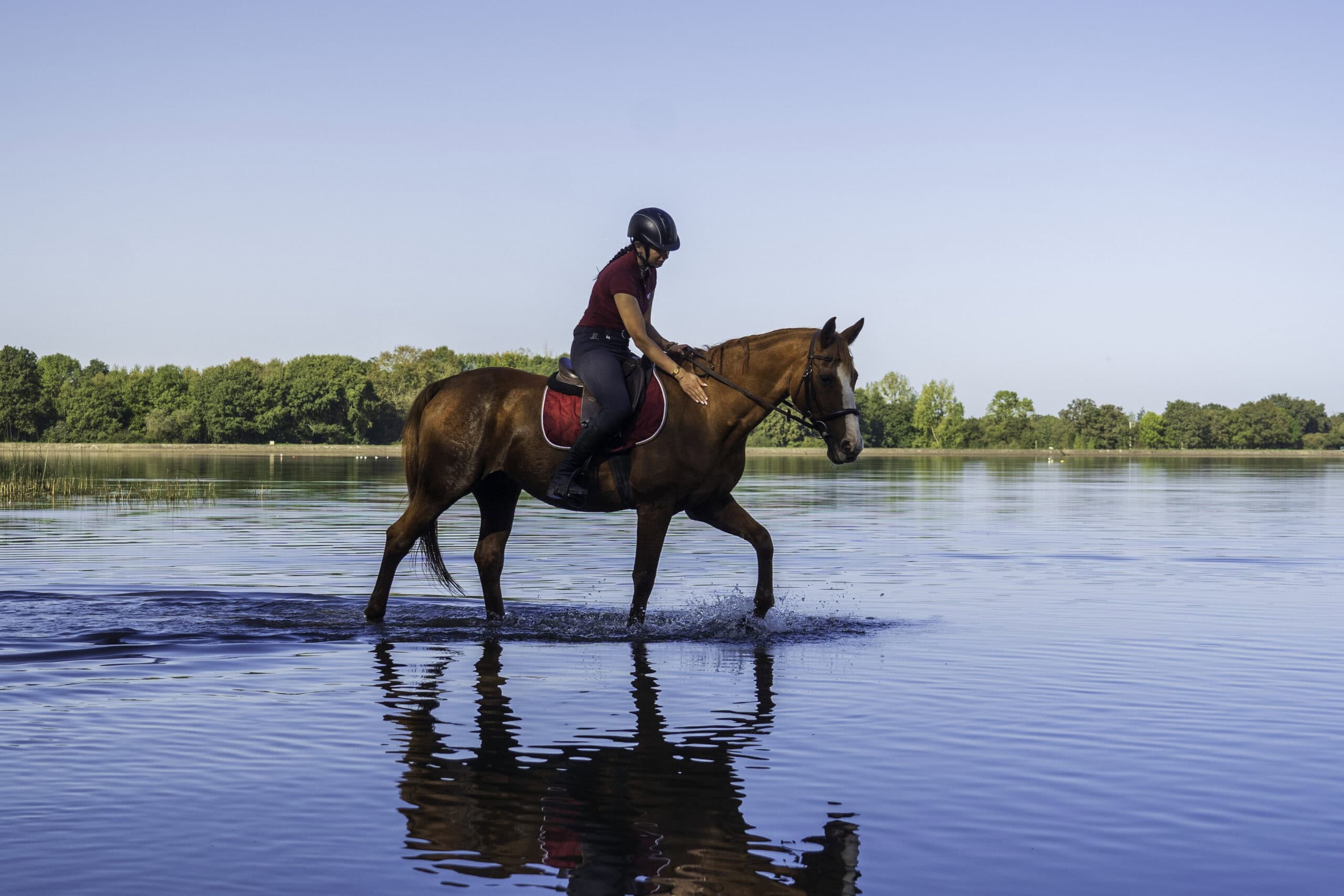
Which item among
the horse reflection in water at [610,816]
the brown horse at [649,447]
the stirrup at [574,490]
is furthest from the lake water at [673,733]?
the stirrup at [574,490]

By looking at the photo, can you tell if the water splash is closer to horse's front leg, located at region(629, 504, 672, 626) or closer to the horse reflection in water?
horse's front leg, located at region(629, 504, 672, 626)

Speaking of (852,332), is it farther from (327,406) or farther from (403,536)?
(327,406)

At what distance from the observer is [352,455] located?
144875mm

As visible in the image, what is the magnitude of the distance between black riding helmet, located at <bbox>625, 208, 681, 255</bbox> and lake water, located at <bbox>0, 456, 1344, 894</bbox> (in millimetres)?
3586

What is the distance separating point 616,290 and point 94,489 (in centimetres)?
3822

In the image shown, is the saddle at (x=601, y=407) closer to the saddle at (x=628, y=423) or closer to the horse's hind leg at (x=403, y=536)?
the saddle at (x=628, y=423)

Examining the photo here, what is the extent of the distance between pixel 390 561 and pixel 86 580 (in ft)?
18.3

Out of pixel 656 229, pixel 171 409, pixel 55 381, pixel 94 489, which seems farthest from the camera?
pixel 55 381

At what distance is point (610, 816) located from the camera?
243 inches

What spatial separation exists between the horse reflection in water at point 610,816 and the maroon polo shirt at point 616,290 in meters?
4.74

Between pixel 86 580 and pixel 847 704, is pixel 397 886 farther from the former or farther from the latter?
pixel 86 580

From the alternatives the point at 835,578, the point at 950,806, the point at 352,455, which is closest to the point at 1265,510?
the point at 835,578

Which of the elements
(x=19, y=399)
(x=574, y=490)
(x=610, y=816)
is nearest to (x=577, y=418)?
(x=574, y=490)

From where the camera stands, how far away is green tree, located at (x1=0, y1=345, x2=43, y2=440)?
167500 millimetres
